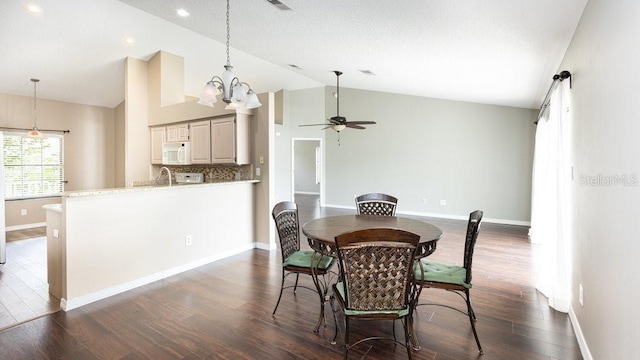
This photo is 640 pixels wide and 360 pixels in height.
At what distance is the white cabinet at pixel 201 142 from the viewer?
4.85m

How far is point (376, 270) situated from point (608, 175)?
1404mm

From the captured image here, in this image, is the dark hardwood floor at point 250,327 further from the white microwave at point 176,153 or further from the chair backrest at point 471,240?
the white microwave at point 176,153

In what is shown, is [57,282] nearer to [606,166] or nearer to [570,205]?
[606,166]

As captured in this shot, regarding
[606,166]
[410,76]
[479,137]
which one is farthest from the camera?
[479,137]

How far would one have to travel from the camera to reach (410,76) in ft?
17.5

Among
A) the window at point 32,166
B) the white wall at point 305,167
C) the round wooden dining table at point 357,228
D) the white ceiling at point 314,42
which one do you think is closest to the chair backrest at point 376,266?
the round wooden dining table at point 357,228

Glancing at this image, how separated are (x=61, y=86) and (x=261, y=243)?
494 cm

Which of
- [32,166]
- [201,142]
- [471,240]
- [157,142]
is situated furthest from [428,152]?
[32,166]

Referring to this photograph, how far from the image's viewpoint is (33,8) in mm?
3631

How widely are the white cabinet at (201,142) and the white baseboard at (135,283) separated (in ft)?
5.22

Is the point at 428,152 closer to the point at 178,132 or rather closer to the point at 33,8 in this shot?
the point at 178,132

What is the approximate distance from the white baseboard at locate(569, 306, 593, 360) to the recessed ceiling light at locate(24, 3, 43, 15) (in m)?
6.29

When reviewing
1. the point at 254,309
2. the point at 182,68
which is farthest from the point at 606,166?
the point at 182,68

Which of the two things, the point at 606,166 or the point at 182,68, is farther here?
the point at 182,68
